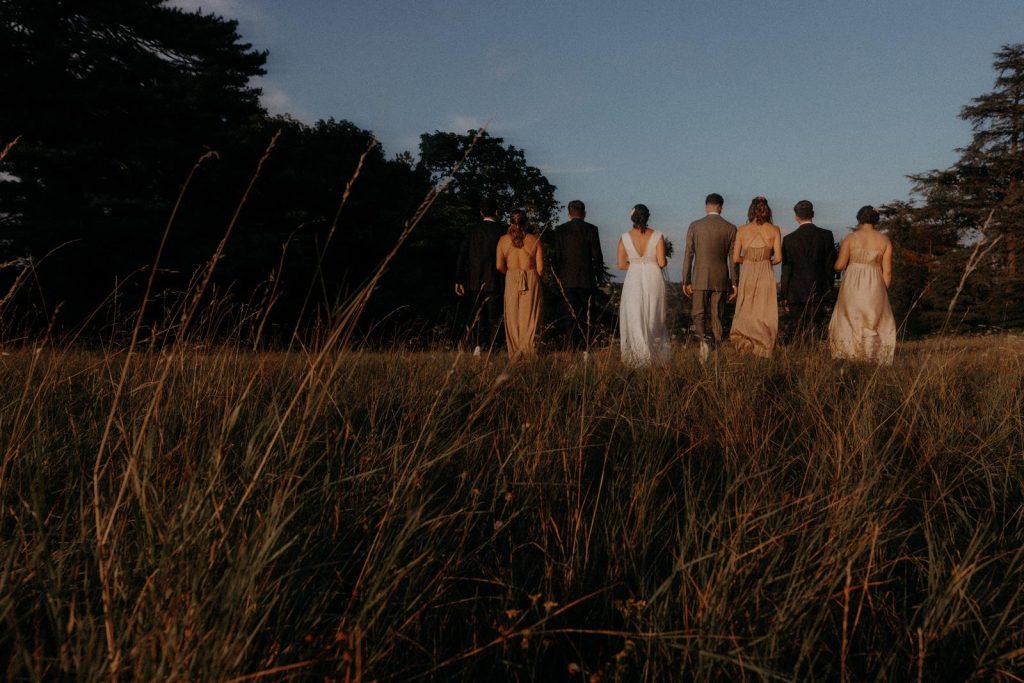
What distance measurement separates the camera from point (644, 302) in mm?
9203

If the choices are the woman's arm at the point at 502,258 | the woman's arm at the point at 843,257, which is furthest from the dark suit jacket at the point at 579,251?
the woman's arm at the point at 843,257

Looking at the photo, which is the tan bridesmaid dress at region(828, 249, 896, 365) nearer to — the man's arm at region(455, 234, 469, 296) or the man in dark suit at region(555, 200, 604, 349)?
the man in dark suit at region(555, 200, 604, 349)

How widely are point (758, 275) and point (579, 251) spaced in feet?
7.94

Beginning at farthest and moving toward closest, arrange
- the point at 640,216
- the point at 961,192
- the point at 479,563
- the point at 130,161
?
the point at 961,192, the point at 130,161, the point at 640,216, the point at 479,563

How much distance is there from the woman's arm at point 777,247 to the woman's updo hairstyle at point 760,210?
0.20 meters

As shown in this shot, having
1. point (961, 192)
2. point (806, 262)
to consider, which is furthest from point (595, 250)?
point (961, 192)

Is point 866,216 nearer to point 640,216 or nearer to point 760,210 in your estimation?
point 760,210

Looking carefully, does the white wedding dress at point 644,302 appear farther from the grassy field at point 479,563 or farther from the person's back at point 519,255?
the grassy field at point 479,563

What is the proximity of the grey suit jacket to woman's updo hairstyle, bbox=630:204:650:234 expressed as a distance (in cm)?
90

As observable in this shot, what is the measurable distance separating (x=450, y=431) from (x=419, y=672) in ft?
4.86

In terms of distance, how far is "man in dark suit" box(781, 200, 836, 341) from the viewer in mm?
9297

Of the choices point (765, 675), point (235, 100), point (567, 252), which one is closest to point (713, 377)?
point (765, 675)

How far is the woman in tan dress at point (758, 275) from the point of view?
892 cm

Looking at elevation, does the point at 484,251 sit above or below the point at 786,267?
above
